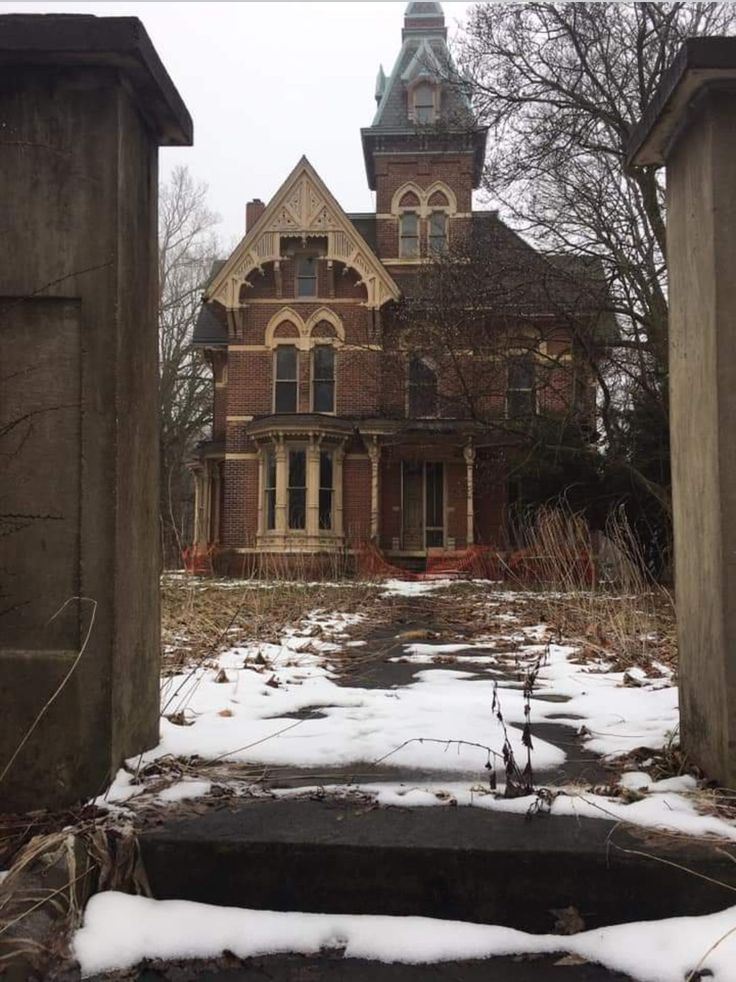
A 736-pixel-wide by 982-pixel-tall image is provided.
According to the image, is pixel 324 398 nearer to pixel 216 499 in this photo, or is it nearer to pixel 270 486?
pixel 270 486

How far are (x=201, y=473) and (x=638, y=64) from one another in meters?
15.6

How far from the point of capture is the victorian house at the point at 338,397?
19469 mm

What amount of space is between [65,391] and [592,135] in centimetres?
Answer: 1291

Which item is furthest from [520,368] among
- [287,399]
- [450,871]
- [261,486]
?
[450,871]

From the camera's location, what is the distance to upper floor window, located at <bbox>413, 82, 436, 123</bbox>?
72.9ft

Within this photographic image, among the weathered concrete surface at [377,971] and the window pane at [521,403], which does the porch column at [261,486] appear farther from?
the weathered concrete surface at [377,971]

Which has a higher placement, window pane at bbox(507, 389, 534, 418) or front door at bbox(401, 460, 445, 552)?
window pane at bbox(507, 389, 534, 418)

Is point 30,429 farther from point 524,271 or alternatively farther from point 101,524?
point 524,271

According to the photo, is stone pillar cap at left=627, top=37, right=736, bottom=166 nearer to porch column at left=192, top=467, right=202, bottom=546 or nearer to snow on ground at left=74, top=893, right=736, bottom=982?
snow on ground at left=74, top=893, right=736, bottom=982

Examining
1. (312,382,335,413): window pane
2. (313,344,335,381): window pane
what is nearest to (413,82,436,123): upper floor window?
(313,344,335,381): window pane

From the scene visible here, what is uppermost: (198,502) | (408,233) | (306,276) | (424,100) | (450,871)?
(424,100)

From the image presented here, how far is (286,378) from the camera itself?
20.7 meters

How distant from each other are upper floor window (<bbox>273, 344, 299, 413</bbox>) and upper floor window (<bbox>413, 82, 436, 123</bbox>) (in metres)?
8.06

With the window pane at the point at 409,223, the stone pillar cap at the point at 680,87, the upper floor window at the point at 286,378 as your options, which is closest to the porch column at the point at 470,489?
the upper floor window at the point at 286,378
